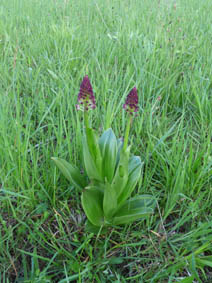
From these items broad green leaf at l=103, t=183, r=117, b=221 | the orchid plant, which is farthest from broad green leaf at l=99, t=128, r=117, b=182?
broad green leaf at l=103, t=183, r=117, b=221

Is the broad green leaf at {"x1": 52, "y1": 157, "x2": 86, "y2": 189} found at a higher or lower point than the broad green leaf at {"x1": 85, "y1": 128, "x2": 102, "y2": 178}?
lower

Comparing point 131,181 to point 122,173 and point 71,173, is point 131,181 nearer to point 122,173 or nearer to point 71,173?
point 122,173

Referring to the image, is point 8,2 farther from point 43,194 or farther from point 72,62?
point 43,194

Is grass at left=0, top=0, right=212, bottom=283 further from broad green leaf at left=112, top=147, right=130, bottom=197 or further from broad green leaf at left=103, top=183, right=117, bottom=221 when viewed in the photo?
broad green leaf at left=112, top=147, right=130, bottom=197

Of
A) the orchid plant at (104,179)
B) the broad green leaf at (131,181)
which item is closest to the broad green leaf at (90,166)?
the orchid plant at (104,179)

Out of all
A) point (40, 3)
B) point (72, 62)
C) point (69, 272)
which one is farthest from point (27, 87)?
point (40, 3)
